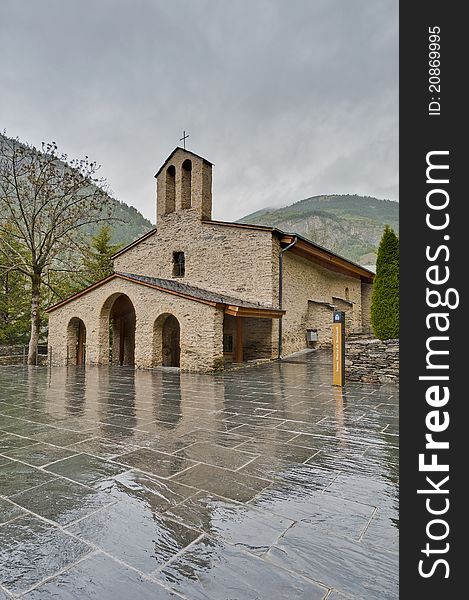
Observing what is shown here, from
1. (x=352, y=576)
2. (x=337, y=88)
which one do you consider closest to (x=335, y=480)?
(x=352, y=576)

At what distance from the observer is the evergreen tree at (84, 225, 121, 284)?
17.4m

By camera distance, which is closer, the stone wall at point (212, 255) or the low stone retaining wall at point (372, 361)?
the low stone retaining wall at point (372, 361)

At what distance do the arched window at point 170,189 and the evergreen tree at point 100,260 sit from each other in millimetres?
4453

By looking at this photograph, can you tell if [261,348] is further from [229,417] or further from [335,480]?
[335,480]

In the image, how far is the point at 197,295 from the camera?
1070 cm

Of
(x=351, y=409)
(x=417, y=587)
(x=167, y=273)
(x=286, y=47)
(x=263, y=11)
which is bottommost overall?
(x=351, y=409)

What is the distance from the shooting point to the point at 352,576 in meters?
1.64

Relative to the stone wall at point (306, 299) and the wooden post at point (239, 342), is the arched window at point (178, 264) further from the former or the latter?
the stone wall at point (306, 299)

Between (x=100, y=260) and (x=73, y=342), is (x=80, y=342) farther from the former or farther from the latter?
(x=100, y=260)

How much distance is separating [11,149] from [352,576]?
55.6ft

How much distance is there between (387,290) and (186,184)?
9.67 m

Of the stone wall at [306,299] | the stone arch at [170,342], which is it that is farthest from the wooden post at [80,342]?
the stone wall at [306,299]

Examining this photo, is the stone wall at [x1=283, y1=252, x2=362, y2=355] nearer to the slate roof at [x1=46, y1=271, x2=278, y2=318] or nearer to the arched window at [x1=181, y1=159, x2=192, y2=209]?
the slate roof at [x1=46, y1=271, x2=278, y2=318]

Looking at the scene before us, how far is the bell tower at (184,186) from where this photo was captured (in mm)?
14234
